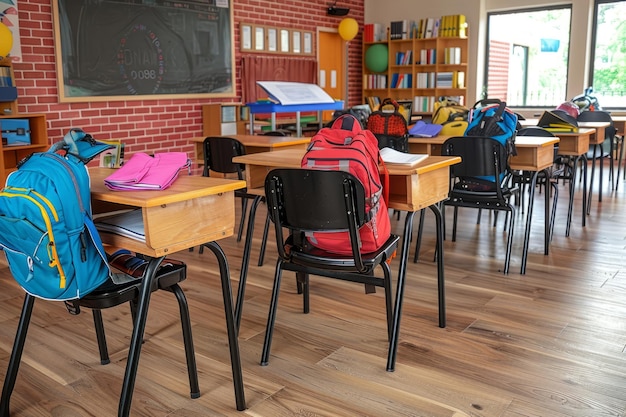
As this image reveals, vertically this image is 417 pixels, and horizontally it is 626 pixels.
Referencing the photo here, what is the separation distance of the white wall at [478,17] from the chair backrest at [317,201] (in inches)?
295

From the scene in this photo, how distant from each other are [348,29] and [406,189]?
6637 millimetres

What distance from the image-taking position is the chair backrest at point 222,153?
3943mm

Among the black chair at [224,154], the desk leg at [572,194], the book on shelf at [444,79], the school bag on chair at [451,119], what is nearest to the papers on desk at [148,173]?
the black chair at [224,154]

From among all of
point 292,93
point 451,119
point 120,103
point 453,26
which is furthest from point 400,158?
point 453,26

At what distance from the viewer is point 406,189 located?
108 inches

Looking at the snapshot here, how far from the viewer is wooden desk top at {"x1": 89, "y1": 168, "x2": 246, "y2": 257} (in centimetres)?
179

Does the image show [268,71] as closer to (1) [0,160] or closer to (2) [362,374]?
(1) [0,160]

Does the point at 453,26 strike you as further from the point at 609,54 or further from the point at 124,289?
the point at 124,289

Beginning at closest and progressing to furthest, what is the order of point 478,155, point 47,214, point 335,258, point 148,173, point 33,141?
point 47,214
point 148,173
point 335,258
point 478,155
point 33,141

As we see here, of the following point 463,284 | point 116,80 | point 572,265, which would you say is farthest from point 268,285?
point 116,80

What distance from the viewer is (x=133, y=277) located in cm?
202

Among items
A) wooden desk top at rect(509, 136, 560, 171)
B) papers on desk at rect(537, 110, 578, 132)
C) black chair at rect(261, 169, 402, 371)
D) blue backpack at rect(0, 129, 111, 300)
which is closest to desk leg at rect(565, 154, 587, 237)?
papers on desk at rect(537, 110, 578, 132)

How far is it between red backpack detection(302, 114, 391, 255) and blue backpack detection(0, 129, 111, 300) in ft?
2.76

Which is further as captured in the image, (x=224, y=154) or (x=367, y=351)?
(x=224, y=154)
